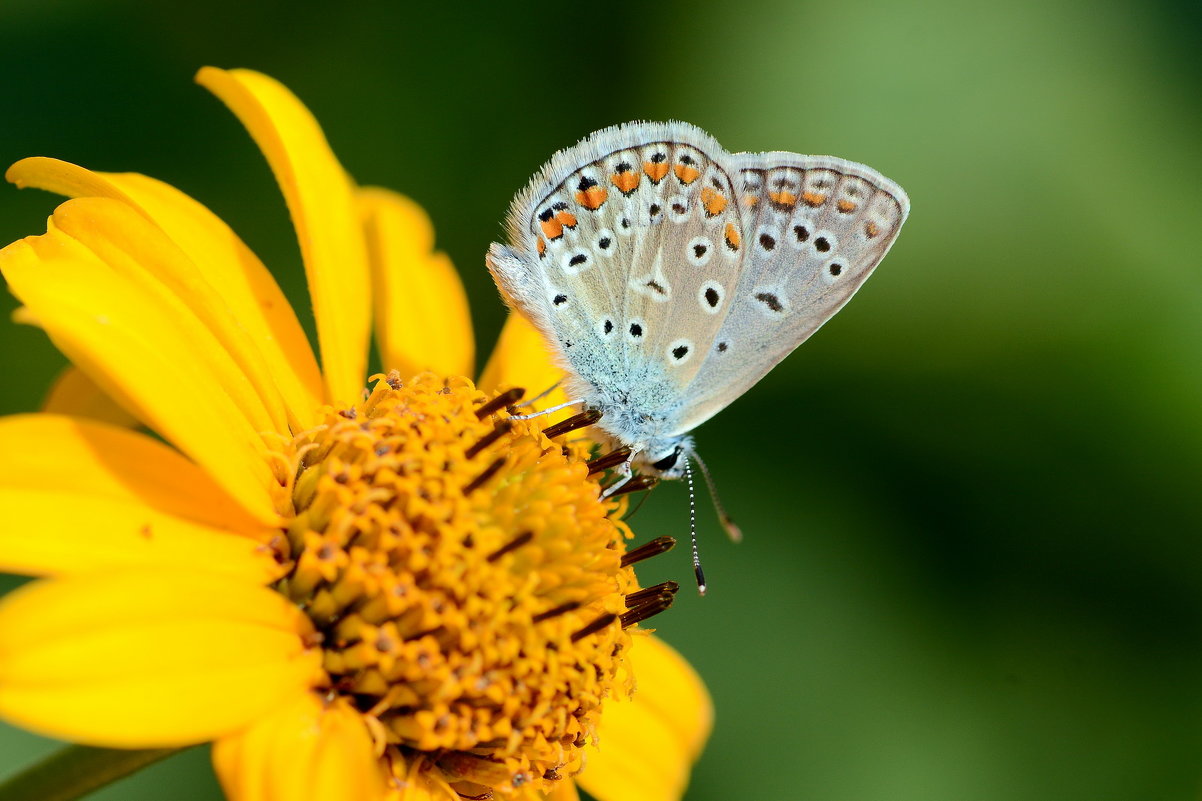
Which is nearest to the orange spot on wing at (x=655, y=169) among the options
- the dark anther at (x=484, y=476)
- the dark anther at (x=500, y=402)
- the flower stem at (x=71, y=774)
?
the dark anther at (x=500, y=402)

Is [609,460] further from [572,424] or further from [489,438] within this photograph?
[489,438]

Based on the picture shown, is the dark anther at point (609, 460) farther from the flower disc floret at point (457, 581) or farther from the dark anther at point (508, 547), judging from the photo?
the dark anther at point (508, 547)

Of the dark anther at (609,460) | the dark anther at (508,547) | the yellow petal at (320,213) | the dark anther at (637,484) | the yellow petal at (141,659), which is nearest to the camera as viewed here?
the yellow petal at (141,659)

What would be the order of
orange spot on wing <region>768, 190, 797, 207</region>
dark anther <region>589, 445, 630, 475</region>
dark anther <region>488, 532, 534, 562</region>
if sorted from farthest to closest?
orange spot on wing <region>768, 190, 797, 207</region>
dark anther <region>589, 445, 630, 475</region>
dark anther <region>488, 532, 534, 562</region>

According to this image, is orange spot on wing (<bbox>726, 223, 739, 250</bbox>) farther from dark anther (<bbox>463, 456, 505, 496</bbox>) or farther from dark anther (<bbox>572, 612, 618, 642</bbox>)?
dark anther (<bbox>572, 612, 618, 642</bbox>)

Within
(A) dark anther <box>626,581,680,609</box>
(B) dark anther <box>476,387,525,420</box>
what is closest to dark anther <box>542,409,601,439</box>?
(B) dark anther <box>476,387,525,420</box>

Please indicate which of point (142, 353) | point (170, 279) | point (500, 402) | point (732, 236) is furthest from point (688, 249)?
point (142, 353)

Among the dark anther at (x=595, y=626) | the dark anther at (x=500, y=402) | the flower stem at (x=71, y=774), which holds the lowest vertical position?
the flower stem at (x=71, y=774)
